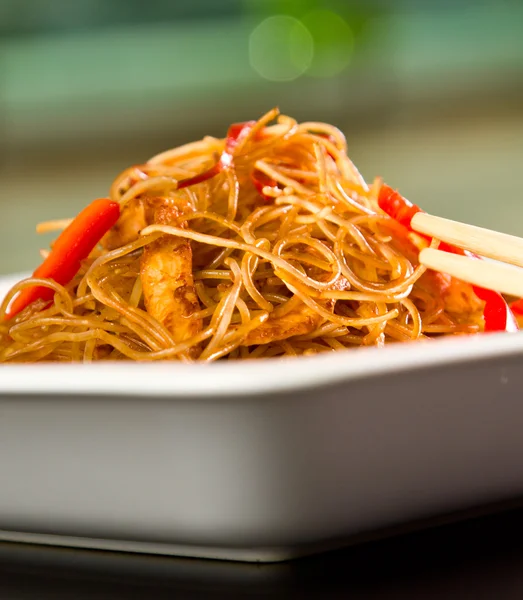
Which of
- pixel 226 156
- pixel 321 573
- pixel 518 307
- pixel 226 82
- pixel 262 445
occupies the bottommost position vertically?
pixel 321 573

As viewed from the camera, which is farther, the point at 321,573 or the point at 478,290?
the point at 478,290

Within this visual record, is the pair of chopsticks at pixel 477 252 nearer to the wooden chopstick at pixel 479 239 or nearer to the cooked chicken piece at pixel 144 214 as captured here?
the wooden chopstick at pixel 479 239

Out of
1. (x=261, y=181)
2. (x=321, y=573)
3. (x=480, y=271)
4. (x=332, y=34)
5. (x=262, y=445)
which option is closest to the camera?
(x=262, y=445)

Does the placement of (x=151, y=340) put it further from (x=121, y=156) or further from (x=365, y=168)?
(x=121, y=156)

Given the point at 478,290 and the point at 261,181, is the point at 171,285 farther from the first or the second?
the point at 478,290

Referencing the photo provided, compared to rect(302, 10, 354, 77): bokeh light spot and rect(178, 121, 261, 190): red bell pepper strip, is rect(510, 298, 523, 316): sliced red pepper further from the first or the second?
rect(302, 10, 354, 77): bokeh light spot

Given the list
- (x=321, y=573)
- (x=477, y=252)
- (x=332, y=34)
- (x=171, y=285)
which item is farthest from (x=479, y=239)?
(x=332, y=34)

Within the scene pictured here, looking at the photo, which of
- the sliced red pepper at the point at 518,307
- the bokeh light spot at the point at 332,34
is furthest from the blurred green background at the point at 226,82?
the sliced red pepper at the point at 518,307

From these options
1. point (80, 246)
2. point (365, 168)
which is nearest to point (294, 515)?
point (80, 246)
